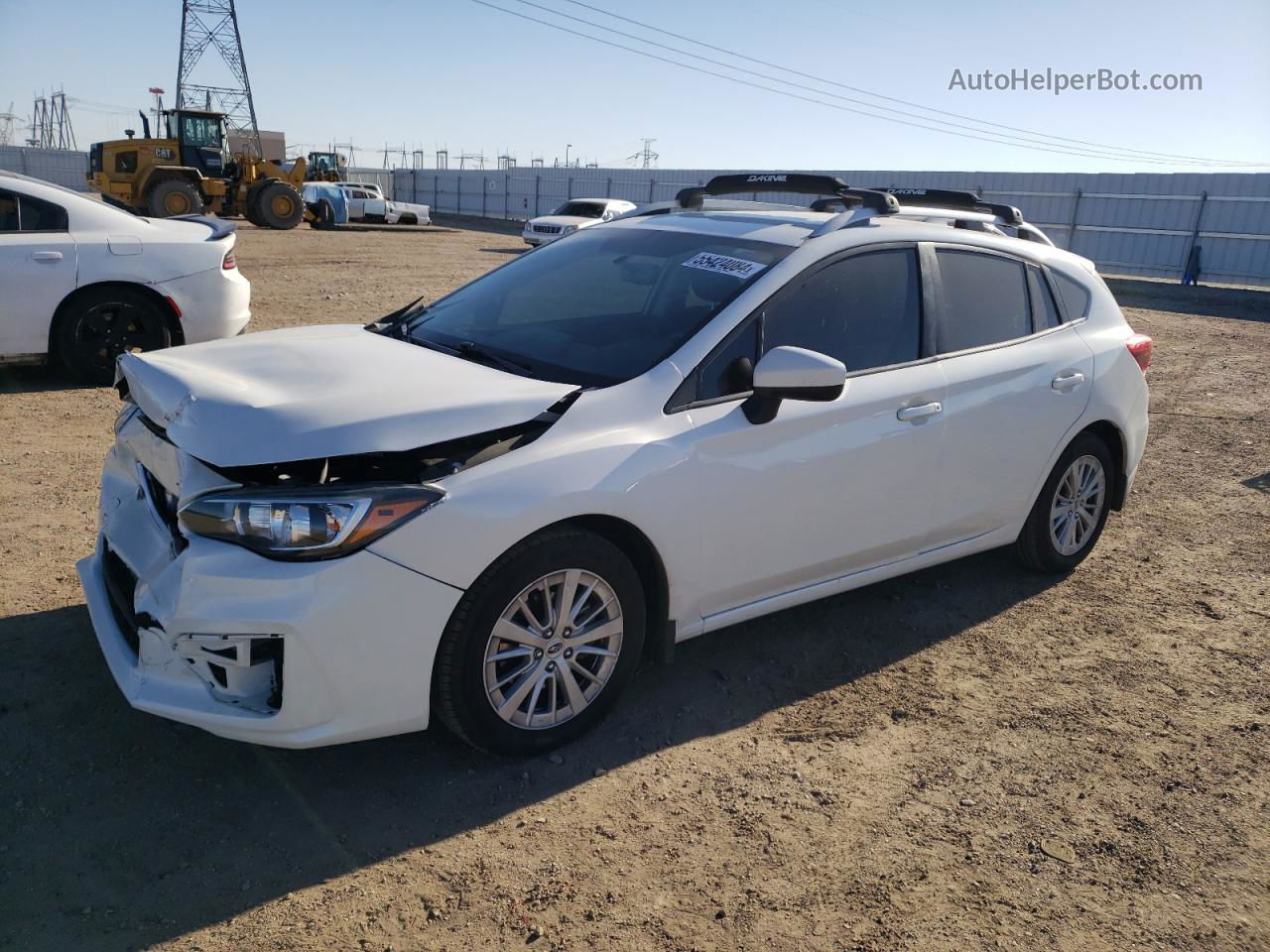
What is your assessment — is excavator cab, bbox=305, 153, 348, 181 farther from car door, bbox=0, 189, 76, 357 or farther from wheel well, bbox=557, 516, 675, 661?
wheel well, bbox=557, 516, 675, 661

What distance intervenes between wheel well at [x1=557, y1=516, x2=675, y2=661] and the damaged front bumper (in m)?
0.54

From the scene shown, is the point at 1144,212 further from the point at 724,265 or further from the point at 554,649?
the point at 554,649

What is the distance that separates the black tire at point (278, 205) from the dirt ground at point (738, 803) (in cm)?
2749

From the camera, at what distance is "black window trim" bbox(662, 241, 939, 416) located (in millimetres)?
3344

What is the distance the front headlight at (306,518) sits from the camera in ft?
8.70

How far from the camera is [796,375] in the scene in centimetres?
326

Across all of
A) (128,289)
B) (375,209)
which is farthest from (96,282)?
(375,209)

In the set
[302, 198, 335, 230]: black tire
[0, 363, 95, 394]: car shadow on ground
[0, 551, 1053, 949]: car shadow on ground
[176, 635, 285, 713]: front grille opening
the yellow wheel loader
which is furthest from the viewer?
[302, 198, 335, 230]: black tire

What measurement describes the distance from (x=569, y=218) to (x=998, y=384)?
22.7 metres

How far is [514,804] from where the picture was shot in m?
3.01

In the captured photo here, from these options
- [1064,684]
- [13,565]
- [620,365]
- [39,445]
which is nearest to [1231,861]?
[1064,684]

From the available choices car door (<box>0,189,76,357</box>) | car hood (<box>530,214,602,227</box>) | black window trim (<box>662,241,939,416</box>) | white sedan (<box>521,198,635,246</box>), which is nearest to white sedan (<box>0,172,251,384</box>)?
car door (<box>0,189,76,357</box>)

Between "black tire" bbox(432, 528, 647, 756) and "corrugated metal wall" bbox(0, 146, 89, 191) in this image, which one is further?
"corrugated metal wall" bbox(0, 146, 89, 191)

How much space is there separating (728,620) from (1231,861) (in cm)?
168
